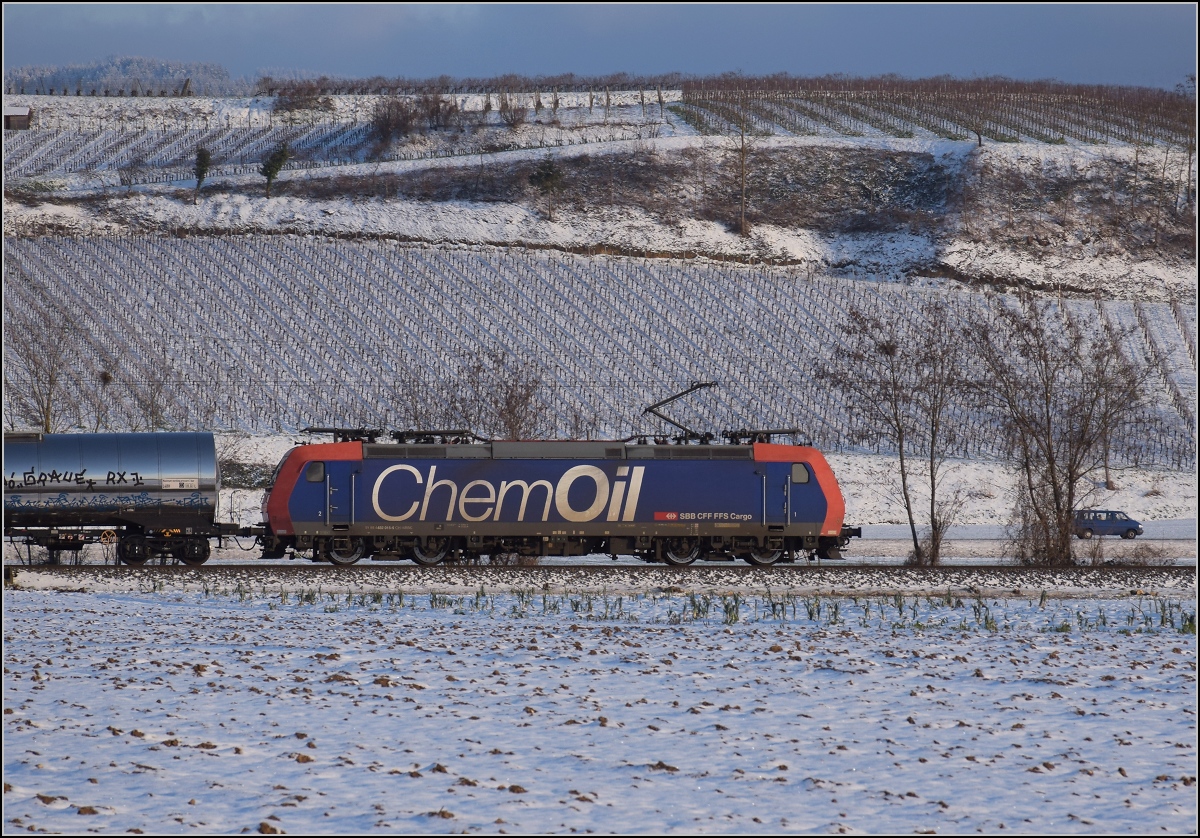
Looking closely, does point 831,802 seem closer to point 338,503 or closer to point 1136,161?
point 338,503

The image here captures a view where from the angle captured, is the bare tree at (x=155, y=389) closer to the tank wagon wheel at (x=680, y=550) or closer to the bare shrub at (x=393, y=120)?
the tank wagon wheel at (x=680, y=550)

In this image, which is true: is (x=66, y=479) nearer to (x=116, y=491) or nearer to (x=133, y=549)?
(x=116, y=491)

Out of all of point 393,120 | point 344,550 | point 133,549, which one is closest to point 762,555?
point 344,550

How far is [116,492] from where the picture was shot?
25.2 meters

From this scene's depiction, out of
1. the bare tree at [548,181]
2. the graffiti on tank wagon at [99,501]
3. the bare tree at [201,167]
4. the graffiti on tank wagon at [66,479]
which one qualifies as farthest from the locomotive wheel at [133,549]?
the bare tree at [201,167]

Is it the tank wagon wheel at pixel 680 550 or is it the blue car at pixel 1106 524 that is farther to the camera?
the blue car at pixel 1106 524

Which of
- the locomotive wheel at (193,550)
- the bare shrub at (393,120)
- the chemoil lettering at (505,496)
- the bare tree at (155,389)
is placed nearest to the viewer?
the chemoil lettering at (505,496)

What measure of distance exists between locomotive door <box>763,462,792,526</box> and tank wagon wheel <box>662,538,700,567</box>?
188 centimetres

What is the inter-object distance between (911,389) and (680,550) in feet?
81.3

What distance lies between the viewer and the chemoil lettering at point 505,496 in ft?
80.9

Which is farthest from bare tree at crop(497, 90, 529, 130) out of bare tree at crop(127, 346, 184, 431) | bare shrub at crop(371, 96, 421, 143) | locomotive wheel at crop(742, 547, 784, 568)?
locomotive wheel at crop(742, 547, 784, 568)

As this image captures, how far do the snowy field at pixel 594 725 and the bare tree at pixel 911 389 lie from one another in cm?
1684

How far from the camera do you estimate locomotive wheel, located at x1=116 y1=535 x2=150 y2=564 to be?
25641 mm

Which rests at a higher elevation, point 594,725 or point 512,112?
point 512,112
